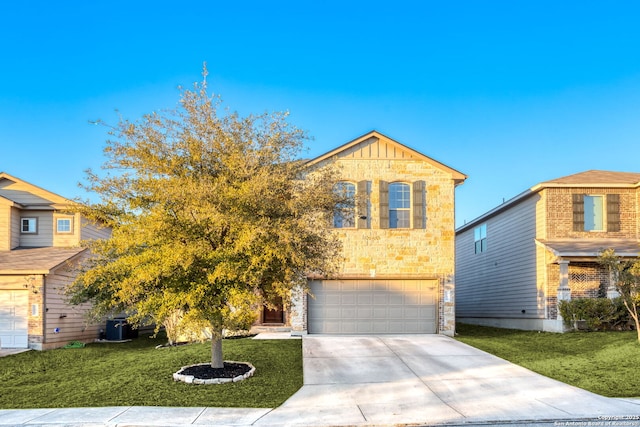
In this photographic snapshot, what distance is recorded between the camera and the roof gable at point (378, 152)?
19.8m

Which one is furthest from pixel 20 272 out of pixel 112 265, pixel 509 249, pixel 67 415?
pixel 509 249

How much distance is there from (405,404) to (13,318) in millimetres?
14279

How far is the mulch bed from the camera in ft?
38.9

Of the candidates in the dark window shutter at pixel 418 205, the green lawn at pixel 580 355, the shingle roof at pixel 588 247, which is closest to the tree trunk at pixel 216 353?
the green lawn at pixel 580 355

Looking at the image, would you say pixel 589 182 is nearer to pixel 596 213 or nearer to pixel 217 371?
pixel 596 213

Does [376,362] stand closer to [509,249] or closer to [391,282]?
[391,282]

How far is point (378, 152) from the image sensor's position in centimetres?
1998

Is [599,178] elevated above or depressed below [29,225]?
above

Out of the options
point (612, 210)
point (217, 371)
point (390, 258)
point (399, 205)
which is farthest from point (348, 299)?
point (612, 210)

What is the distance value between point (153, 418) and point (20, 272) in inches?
453

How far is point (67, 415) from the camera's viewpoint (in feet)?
30.6

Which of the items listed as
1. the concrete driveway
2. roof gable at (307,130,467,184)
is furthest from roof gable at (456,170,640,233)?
the concrete driveway

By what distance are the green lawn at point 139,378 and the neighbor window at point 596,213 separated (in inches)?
472

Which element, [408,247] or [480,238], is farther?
[480,238]
